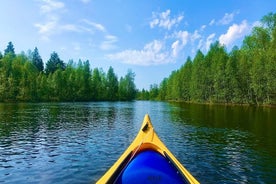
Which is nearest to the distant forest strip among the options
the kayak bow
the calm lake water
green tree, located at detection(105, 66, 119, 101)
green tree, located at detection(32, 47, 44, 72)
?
green tree, located at detection(105, 66, 119, 101)

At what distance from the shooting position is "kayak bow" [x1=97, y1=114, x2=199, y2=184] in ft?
35.0

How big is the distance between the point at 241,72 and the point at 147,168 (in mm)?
95378

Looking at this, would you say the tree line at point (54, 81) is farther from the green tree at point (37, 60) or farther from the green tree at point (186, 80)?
the green tree at point (186, 80)

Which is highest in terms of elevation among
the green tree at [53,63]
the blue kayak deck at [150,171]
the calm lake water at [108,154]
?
the green tree at [53,63]

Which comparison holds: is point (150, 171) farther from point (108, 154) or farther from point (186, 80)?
point (186, 80)

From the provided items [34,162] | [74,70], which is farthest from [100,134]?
[74,70]

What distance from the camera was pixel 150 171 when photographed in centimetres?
1134

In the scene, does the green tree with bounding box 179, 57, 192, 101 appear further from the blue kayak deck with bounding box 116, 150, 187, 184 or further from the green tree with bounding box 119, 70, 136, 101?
the blue kayak deck with bounding box 116, 150, 187, 184

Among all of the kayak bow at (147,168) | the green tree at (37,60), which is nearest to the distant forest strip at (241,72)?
the kayak bow at (147,168)

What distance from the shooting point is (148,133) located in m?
16.4

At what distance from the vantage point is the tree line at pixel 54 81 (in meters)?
111

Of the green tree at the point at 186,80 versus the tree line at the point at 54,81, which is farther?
the green tree at the point at 186,80

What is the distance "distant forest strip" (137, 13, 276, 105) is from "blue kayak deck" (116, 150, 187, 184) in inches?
3033

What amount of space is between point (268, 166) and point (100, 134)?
1731cm
